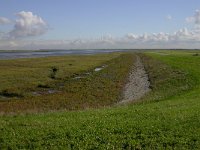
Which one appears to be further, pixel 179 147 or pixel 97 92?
pixel 97 92

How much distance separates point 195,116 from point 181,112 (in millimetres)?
1374

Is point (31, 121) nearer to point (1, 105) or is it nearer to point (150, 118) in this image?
point (150, 118)

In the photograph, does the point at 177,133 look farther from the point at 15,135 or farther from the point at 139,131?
the point at 15,135

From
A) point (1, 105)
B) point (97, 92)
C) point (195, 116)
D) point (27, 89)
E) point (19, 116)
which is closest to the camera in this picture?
point (195, 116)

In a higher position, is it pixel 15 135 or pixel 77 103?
pixel 15 135

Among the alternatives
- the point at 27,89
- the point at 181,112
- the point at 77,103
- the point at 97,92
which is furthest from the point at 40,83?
the point at 181,112

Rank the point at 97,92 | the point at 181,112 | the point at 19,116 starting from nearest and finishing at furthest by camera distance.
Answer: the point at 181,112 < the point at 19,116 < the point at 97,92

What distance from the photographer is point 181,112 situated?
1933cm

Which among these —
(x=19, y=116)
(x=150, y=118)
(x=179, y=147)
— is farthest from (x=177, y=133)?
(x=19, y=116)

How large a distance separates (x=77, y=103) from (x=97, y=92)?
7.18 m

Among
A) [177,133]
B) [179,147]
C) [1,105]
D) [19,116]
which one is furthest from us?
[1,105]

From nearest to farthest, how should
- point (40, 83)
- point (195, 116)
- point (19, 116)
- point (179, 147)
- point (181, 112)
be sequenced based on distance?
point (179, 147) → point (195, 116) → point (181, 112) → point (19, 116) → point (40, 83)

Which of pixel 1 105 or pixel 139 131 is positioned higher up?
pixel 139 131

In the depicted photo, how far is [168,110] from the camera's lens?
20234 millimetres
